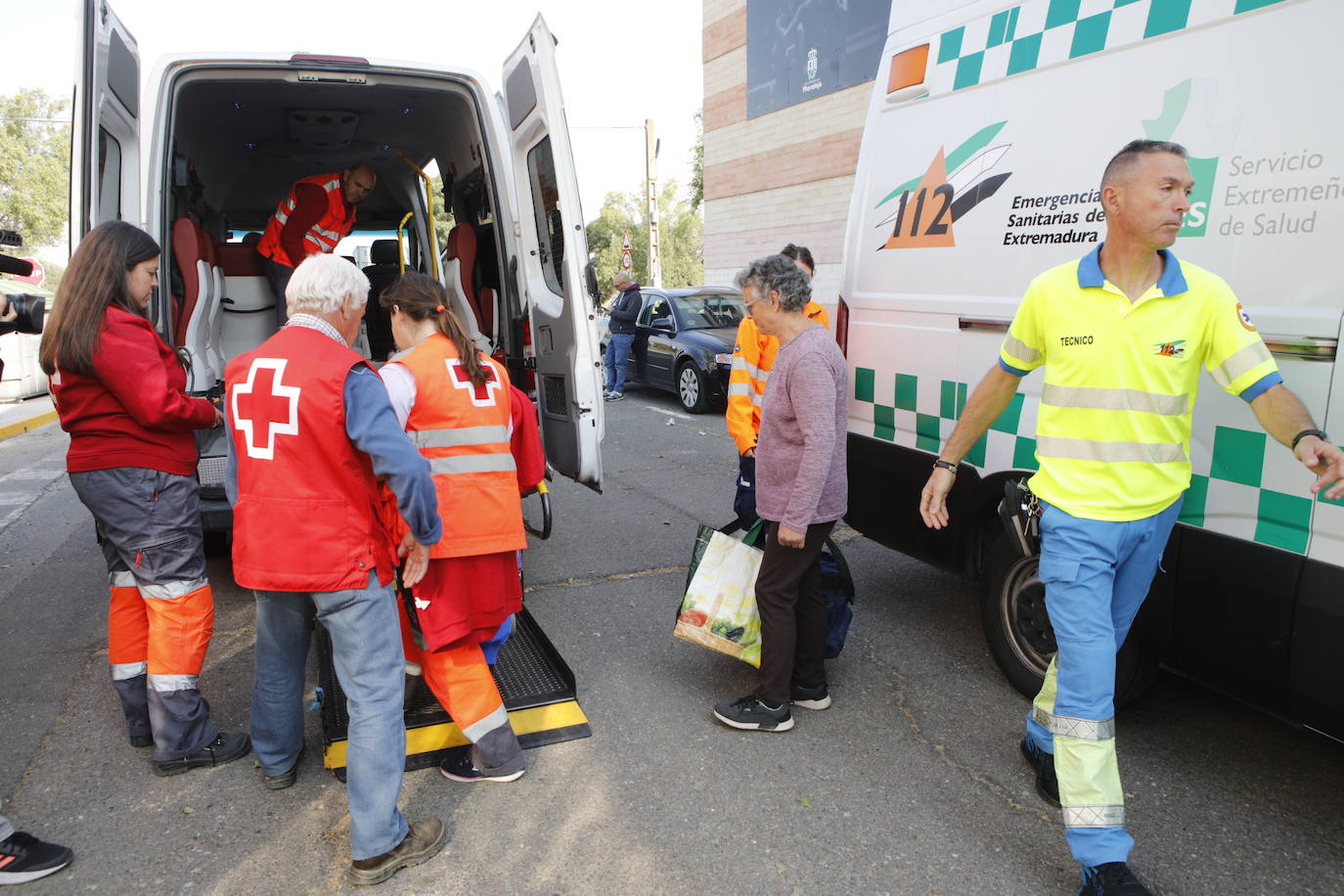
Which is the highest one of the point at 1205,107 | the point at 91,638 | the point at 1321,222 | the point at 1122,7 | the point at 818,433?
the point at 1122,7

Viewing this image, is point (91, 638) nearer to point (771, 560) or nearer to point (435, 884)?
point (435, 884)

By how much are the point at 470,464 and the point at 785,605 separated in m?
1.18

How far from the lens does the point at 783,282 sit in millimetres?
3045

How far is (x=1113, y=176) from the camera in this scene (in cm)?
225

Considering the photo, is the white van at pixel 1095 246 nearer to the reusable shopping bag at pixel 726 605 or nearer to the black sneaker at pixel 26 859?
the reusable shopping bag at pixel 726 605

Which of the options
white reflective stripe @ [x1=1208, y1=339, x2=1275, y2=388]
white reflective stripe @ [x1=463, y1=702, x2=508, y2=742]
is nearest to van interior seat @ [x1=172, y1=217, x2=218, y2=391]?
white reflective stripe @ [x1=463, y1=702, x2=508, y2=742]

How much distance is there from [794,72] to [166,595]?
16439 millimetres

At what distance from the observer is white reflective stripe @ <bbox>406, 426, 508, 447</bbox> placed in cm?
271

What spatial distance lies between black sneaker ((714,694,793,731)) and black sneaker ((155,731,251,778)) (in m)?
1.62

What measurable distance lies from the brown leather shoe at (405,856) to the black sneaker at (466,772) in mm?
278

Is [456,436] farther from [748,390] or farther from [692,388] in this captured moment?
[692,388]

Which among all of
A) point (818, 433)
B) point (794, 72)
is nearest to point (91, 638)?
point (818, 433)

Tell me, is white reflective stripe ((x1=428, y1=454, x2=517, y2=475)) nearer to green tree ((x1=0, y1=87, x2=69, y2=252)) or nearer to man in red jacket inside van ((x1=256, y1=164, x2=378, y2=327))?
man in red jacket inside van ((x1=256, y1=164, x2=378, y2=327))

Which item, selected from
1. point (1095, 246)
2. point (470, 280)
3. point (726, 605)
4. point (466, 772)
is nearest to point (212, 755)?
point (466, 772)
